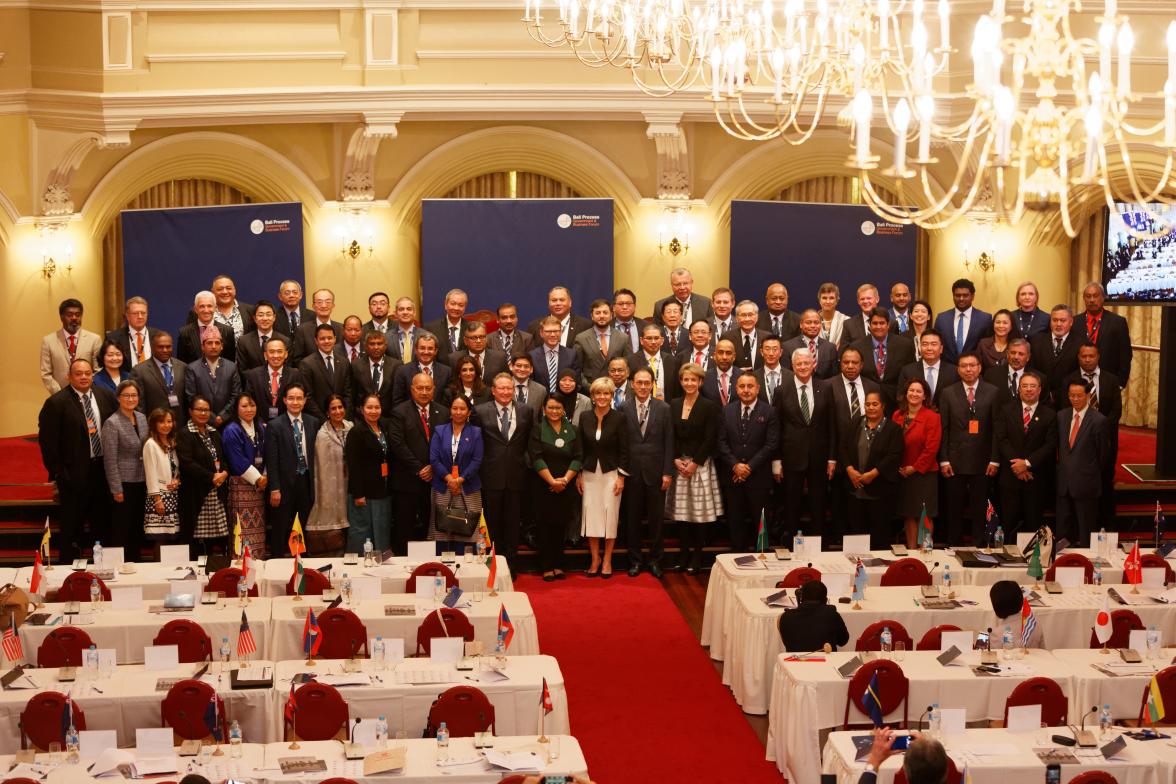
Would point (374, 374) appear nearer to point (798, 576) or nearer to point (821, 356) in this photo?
point (821, 356)

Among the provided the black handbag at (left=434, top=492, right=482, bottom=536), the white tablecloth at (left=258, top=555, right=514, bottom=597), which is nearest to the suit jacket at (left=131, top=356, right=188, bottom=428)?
the white tablecloth at (left=258, top=555, right=514, bottom=597)

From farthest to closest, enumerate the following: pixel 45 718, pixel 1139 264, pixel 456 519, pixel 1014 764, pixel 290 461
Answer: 1. pixel 1139 264
2. pixel 456 519
3. pixel 290 461
4. pixel 45 718
5. pixel 1014 764

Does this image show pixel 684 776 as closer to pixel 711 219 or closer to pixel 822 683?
pixel 822 683

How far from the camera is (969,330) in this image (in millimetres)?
13938

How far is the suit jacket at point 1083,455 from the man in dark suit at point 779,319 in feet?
8.05

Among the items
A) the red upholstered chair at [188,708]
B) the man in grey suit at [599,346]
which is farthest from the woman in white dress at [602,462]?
the red upholstered chair at [188,708]

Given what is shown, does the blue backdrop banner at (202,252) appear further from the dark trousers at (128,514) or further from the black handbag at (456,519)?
the black handbag at (456,519)

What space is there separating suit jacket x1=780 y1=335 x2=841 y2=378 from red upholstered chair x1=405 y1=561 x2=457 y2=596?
3.93 metres

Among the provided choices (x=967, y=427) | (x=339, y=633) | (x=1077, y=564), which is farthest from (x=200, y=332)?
(x=1077, y=564)

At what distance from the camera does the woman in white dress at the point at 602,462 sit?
41.7ft

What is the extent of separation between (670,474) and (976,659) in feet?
13.7

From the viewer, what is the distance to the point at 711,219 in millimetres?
16453

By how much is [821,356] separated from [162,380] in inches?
216

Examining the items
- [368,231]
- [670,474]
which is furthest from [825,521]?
[368,231]
